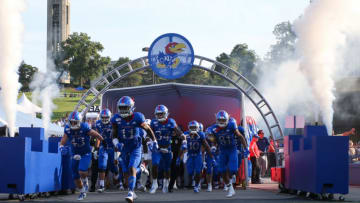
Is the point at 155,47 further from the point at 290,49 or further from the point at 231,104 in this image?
the point at 290,49

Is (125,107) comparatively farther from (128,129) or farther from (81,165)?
(81,165)

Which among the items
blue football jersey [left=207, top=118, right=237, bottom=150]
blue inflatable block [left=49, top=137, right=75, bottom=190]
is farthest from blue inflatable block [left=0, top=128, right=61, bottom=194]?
blue football jersey [left=207, top=118, right=237, bottom=150]

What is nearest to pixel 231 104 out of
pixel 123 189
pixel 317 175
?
pixel 123 189

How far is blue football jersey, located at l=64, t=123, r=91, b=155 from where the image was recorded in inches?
574

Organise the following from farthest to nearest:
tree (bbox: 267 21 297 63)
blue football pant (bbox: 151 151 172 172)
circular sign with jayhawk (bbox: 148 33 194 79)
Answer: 1. tree (bbox: 267 21 297 63)
2. circular sign with jayhawk (bbox: 148 33 194 79)
3. blue football pant (bbox: 151 151 172 172)

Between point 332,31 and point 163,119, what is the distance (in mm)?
6813

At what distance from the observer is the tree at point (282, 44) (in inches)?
2840

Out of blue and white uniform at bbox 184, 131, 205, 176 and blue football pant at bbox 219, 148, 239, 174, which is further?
blue and white uniform at bbox 184, 131, 205, 176

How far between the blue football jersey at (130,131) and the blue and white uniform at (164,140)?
9.32 ft

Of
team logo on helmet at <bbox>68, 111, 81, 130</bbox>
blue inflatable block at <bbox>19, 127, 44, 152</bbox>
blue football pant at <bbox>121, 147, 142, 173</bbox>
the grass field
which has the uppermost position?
the grass field

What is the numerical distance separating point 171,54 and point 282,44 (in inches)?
2001

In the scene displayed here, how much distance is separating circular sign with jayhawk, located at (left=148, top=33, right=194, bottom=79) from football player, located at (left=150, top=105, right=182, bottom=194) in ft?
29.4

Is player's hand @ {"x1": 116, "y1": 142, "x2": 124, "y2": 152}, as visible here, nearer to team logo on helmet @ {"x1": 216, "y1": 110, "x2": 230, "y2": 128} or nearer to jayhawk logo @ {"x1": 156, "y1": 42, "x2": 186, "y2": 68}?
team logo on helmet @ {"x1": 216, "y1": 110, "x2": 230, "y2": 128}

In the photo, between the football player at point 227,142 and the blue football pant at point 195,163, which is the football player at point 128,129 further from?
the blue football pant at point 195,163
